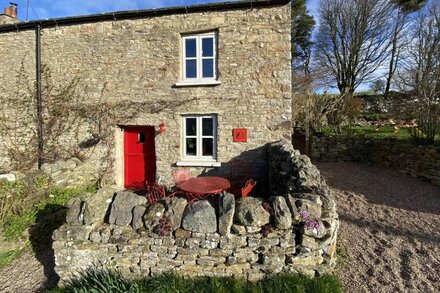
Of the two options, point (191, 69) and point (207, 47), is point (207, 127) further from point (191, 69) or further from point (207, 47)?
point (207, 47)

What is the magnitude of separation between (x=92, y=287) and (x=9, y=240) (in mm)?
2685

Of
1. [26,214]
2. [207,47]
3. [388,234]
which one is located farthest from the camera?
[207,47]

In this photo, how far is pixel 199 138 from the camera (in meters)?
8.10

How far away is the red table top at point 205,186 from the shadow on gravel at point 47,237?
2.44m

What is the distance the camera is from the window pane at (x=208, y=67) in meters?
7.94

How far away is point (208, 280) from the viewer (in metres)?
3.47

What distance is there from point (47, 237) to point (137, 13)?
632 centimetres

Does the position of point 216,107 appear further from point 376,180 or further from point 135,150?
point 376,180

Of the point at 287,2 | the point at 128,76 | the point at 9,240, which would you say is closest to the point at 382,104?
the point at 287,2

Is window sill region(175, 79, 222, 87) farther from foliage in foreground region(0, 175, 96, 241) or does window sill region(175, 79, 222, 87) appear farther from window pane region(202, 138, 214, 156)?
foliage in foreground region(0, 175, 96, 241)

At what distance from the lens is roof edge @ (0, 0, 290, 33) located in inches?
292

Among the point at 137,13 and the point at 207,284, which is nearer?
the point at 207,284

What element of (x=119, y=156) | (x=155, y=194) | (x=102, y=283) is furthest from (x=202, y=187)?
(x=119, y=156)

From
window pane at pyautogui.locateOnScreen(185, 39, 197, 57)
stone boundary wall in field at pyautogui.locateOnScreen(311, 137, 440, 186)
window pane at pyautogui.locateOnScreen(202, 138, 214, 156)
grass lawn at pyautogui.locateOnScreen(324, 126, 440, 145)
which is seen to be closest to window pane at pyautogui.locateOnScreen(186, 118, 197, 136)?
window pane at pyautogui.locateOnScreen(202, 138, 214, 156)
